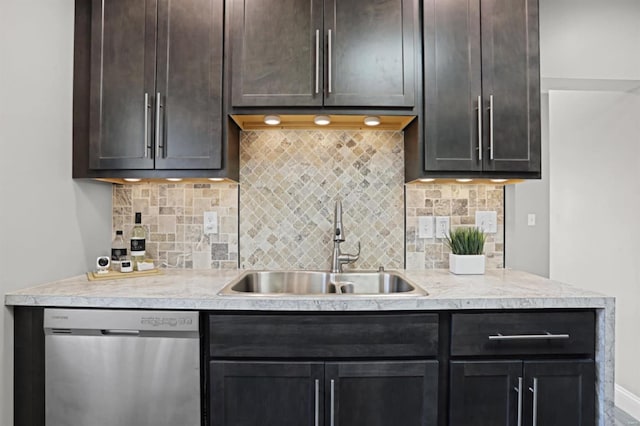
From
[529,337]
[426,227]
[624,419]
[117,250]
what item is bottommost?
[624,419]

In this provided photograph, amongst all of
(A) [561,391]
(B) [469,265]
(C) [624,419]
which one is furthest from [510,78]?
(C) [624,419]

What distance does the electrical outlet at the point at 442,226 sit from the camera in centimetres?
209

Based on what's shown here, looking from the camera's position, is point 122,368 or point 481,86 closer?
point 122,368

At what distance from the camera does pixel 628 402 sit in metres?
2.57

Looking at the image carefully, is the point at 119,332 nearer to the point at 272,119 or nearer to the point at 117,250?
the point at 117,250

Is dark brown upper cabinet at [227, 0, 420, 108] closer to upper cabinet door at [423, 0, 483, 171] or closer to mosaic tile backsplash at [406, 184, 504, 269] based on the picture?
upper cabinet door at [423, 0, 483, 171]

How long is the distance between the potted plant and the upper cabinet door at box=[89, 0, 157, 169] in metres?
1.61

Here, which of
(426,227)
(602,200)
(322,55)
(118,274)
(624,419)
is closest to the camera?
(322,55)

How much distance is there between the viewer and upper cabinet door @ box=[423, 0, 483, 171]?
1.74m

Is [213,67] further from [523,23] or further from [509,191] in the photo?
[509,191]

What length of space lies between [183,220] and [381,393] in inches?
55.2

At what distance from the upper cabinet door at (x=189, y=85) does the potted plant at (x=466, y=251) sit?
1.32 meters

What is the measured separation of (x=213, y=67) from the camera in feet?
5.73

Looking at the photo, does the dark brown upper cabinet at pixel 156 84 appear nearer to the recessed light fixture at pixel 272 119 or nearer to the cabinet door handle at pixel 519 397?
the recessed light fixture at pixel 272 119
